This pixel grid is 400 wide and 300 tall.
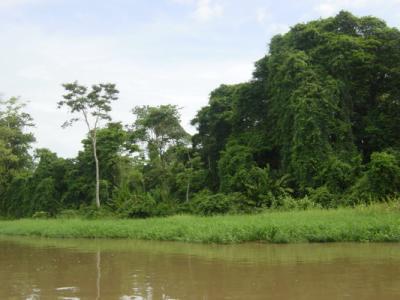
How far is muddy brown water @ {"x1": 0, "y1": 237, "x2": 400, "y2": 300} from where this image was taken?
7236mm

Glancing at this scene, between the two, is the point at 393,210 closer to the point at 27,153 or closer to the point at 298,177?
the point at 298,177

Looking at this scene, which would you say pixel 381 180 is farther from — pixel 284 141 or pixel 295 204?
pixel 284 141

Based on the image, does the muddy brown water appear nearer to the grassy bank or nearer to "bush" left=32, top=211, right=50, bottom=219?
the grassy bank

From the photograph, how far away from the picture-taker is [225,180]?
27312 mm

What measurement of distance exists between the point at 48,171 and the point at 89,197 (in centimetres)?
456

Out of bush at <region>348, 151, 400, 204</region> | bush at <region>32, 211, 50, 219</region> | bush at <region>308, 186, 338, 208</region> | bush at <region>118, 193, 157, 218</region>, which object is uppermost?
bush at <region>348, 151, 400, 204</region>

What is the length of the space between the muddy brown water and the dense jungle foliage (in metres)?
8.98

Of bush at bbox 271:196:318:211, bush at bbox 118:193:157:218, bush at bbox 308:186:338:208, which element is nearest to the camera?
bush at bbox 271:196:318:211

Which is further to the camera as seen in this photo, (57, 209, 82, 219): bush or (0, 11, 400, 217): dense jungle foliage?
(57, 209, 82, 219): bush

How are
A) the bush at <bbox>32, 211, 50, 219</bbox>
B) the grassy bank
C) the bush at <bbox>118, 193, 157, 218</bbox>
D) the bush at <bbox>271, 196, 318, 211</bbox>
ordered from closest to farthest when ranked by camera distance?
the grassy bank, the bush at <bbox>271, 196, 318, 211</bbox>, the bush at <bbox>118, 193, 157, 218</bbox>, the bush at <bbox>32, 211, 50, 219</bbox>

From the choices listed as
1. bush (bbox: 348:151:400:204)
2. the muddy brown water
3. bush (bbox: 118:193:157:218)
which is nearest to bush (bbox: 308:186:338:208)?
bush (bbox: 348:151:400:204)

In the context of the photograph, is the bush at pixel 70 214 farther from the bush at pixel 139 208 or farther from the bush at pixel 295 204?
the bush at pixel 295 204

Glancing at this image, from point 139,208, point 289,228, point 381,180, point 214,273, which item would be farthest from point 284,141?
point 214,273

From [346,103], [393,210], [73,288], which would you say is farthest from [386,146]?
[73,288]
